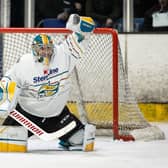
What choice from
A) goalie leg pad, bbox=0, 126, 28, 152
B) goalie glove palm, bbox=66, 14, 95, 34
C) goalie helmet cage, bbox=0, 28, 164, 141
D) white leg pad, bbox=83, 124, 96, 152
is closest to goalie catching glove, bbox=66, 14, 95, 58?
goalie glove palm, bbox=66, 14, 95, 34

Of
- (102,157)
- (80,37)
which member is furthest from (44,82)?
(102,157)

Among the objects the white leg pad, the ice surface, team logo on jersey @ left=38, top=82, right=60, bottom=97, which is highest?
team logo on jersey @ left=38, top=82, right=60, bottom=97

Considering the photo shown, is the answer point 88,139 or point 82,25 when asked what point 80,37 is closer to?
point 82,25

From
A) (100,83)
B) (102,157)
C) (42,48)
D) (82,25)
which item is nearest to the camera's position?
(102,157)

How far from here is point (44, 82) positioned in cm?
525

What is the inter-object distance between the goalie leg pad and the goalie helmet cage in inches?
39.3

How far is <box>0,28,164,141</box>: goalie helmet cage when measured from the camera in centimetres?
616

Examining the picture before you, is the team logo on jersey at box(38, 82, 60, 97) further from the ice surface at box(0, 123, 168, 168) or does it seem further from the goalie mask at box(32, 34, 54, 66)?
the ice surface at box(0, 123, 168, 168)

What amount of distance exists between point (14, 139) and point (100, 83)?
1.55m

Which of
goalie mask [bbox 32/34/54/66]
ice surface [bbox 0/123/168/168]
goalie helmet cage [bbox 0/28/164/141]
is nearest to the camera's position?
ice surface [bbox 0/123/168/168]

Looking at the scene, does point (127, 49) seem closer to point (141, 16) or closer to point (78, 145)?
point (141, 16)

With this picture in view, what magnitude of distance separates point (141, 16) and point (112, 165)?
11.4ft

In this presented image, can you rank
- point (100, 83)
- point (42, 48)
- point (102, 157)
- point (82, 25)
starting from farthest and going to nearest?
point (100, 83)
point (82, 25)
point (42, 48)
point (102, 157)

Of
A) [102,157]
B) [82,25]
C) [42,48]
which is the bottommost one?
[102,157]
